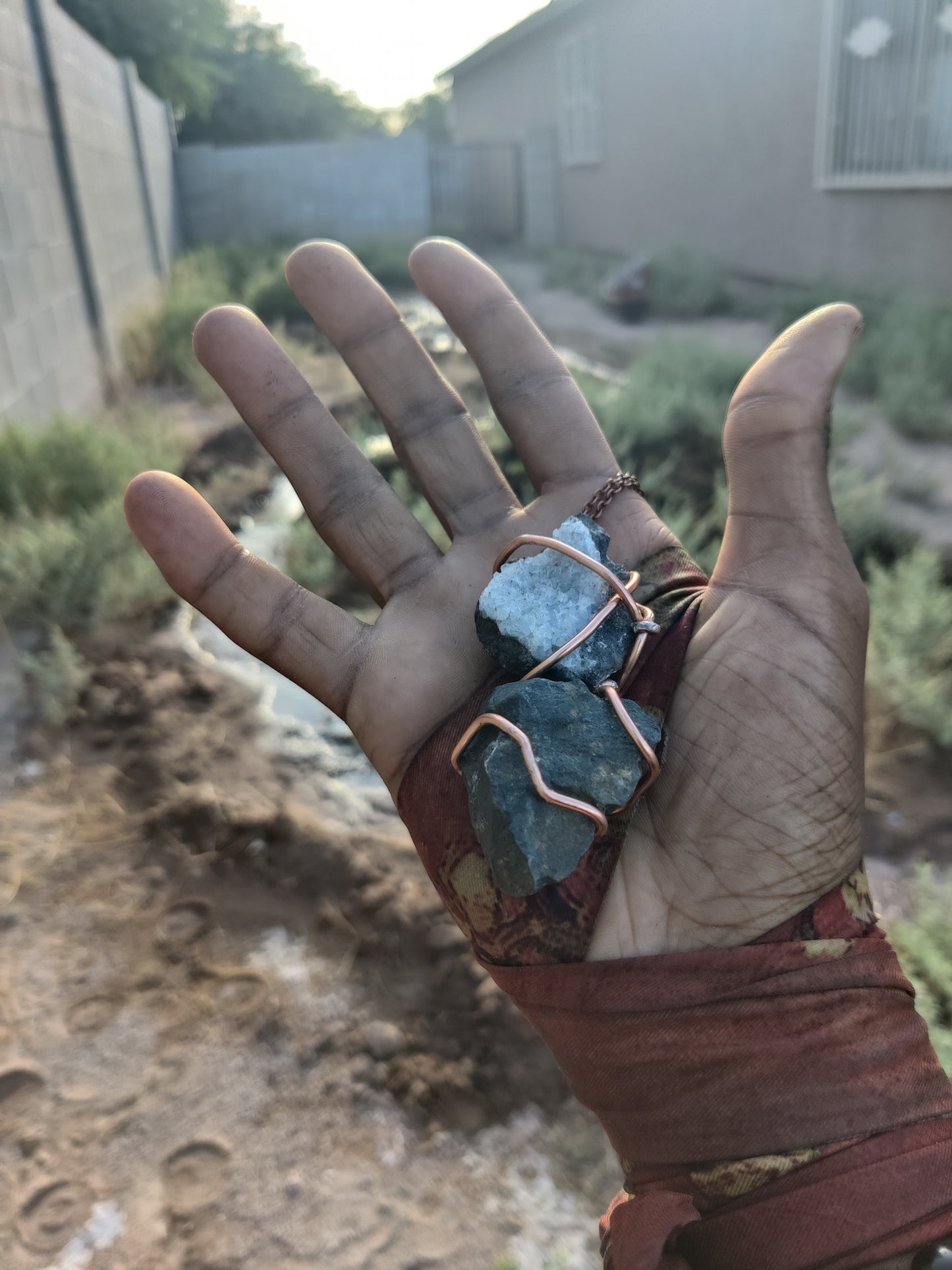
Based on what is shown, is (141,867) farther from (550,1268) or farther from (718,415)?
(718,415)

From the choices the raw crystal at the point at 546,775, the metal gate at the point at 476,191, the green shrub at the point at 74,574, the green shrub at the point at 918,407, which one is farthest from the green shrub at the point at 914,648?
the metal gate at the point at 476,191

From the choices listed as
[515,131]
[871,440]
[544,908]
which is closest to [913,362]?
[871,440]

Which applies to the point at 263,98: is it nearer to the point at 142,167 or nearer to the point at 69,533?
the point at 142,167

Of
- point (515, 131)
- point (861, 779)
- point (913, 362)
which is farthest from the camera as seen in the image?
point (515, 131)

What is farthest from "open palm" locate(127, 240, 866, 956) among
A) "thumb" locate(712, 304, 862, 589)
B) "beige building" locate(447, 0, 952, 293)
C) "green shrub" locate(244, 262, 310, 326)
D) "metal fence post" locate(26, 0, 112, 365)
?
"green shrub" locate(244, 262, 310, 326)

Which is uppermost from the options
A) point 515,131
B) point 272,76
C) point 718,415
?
point 272,76

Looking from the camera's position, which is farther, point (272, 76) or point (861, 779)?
point (272, 76)

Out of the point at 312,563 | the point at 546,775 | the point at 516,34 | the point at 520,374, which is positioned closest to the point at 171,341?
the point at 312,563
